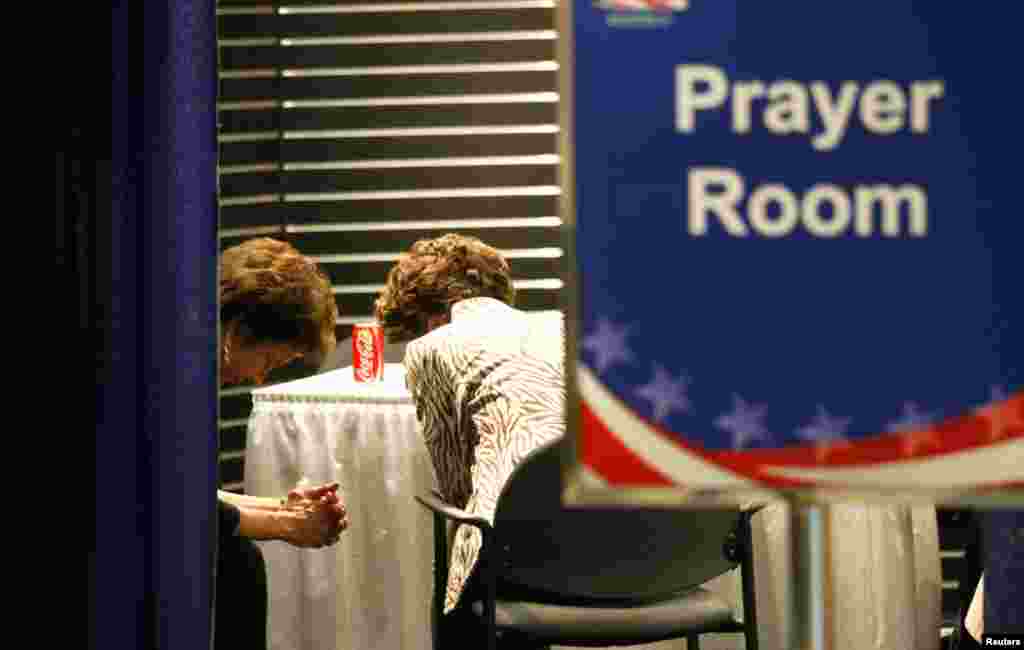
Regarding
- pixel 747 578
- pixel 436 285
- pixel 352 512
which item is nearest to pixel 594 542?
pixel 747 578

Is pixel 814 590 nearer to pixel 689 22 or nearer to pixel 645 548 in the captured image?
pixel 689 22

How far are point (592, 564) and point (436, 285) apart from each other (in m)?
1.00

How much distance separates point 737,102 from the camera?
1192 mm

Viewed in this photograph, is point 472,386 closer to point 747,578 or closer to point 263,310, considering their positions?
point 263,310

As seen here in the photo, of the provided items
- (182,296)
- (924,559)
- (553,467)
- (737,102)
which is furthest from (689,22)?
(924,559)

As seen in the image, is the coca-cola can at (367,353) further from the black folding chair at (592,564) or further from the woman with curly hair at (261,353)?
the black folding chair at (592,564)

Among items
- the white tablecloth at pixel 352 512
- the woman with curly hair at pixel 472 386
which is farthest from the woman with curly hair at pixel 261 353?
the white tablecloth at pixel 352 512

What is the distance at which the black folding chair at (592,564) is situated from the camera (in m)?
2.69

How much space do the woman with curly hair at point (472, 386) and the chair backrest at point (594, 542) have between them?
4.4 inches

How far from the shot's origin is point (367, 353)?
3.91m

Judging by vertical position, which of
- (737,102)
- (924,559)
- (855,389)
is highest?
(737,102)

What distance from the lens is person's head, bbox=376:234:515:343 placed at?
3568mm

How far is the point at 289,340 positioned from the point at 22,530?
133 centimetres

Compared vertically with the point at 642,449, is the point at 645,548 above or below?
below
